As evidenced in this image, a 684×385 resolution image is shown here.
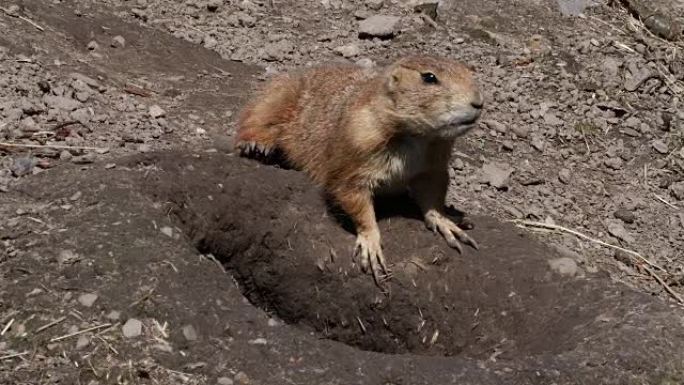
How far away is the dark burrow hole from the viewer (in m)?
5.32

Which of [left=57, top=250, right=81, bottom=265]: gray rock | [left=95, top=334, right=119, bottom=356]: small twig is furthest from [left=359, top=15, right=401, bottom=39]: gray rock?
[left=95, top=334, right=119, bottom=356]: small twig

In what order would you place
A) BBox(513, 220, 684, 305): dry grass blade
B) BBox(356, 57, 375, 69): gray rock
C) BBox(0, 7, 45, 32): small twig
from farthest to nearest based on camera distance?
BBox(356, 57, 375, 69): gray rock → BBox(0, 7, 45, 32): small twig → BBox(513, 220, 684, 305): dry grass blade

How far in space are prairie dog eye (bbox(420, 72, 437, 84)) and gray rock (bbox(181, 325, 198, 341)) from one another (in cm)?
178

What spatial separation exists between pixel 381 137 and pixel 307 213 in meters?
0.77

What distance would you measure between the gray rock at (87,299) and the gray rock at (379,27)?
478cm

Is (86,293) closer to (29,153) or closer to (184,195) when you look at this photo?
(184,195)

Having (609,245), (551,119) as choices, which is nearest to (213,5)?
(551,119)

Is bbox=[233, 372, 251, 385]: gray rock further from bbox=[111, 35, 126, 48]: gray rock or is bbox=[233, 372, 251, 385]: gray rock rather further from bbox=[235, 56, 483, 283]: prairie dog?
bbox=[111, 35, 126, 48]: gray rock

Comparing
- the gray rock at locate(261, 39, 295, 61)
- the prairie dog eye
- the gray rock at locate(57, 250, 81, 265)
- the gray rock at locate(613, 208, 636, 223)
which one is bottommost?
the gray rock at locate(613, 208, 636, 223)

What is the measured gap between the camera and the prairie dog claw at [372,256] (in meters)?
5.50

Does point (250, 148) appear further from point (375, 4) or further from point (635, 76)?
point (635, 76)

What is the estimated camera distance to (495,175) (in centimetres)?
714

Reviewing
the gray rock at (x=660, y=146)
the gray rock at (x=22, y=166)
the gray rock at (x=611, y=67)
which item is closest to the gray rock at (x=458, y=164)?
the gray rock at (x=660, y=146)

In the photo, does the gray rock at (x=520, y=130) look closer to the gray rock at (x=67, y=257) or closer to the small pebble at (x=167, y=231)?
the small pebble at (x=167, y=231)
